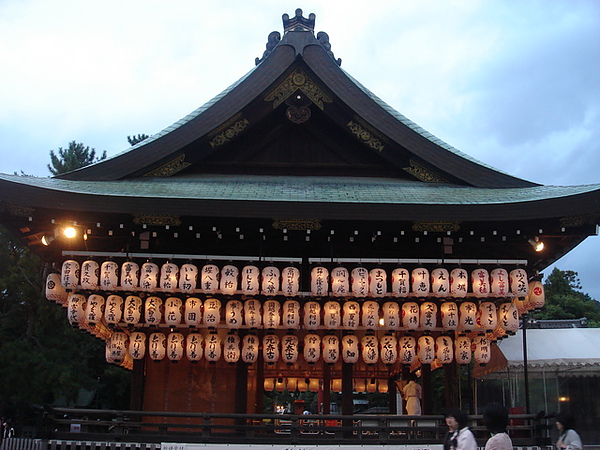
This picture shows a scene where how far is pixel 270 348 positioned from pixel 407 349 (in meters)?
2.81

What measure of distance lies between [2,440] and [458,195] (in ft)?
33.9

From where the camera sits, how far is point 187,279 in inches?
460

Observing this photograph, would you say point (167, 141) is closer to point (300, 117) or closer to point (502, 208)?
point (300, 117)

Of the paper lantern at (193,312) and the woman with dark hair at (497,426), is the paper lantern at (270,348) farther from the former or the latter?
the woman with dark hair at (497,426)

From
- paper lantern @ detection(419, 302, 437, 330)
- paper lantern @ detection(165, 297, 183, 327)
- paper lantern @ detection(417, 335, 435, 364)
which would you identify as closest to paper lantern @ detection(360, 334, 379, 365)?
paper lantern @ detection(417, 335, 435, 364)

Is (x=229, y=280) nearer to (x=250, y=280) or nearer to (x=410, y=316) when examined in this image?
(x=250, y=280)

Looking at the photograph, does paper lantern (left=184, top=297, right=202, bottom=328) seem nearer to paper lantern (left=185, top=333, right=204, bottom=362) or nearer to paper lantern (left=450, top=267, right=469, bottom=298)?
paper lantern (left=185, top=333, right=204, bottom=362)

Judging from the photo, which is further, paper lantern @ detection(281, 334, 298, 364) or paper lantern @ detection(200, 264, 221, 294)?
paper lantern @ detection(281, 334, 298, 364)

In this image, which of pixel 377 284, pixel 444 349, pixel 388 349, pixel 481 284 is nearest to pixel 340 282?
pixel 377 284

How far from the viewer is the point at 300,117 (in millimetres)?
14320

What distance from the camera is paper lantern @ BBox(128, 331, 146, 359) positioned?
1226cm

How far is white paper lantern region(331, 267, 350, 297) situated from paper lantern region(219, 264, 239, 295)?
75.4 inches

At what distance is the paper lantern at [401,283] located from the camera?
1172cm

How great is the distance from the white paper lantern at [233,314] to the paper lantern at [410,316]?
3301 millimetres
